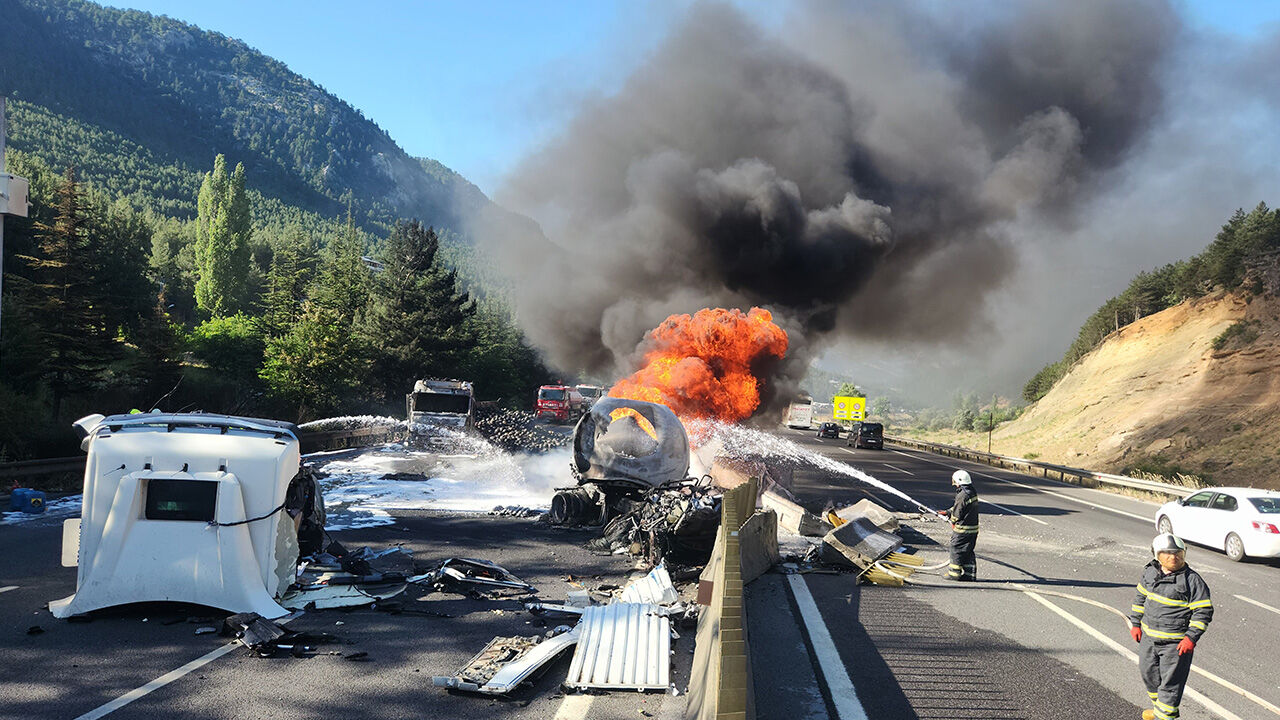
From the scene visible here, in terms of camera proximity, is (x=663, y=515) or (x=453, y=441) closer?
(x=663, y=515)

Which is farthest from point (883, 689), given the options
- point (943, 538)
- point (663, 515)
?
point (943, 538)

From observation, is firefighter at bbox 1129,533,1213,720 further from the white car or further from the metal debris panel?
the white car

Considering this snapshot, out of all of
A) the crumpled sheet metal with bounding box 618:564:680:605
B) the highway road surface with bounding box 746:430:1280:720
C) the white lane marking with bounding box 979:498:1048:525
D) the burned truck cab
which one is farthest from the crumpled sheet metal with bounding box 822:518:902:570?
the burned truck cab

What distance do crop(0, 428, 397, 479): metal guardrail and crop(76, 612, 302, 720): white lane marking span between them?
4.93m

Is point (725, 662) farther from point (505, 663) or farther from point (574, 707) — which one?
point (505, 663)

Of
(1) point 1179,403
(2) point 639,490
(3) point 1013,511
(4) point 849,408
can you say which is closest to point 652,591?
(2) point 639,490

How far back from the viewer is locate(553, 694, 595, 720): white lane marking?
207 inches

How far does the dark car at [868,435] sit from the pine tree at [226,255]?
6073cm

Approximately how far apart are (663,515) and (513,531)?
316 centimetres

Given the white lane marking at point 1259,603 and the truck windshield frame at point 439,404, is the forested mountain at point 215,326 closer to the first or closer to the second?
the truck windshield frame at point 439,404

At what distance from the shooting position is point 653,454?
14.2 m

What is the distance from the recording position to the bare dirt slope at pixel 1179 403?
3148 cm

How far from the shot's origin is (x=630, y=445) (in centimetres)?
1441

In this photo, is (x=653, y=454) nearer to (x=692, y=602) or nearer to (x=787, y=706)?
(x=692, y=602)
